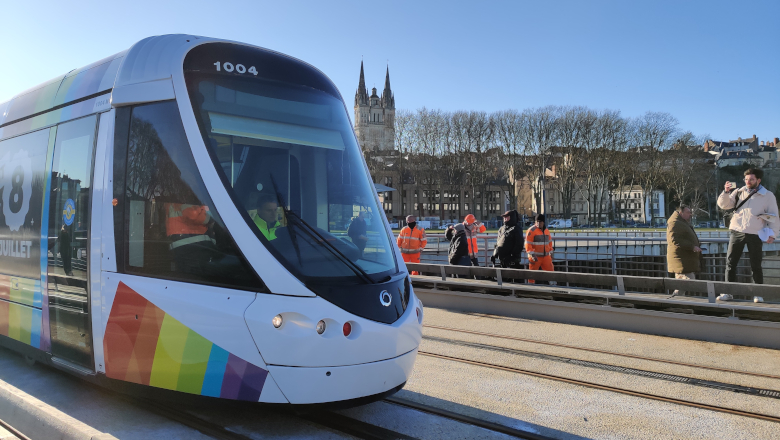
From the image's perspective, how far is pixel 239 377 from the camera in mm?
3957

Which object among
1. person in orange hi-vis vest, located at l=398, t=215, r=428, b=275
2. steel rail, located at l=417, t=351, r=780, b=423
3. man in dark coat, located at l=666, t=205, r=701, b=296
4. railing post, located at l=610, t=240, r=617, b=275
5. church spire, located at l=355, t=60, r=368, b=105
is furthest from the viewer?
church spire, located at l=355, t=60, r=368, b=105

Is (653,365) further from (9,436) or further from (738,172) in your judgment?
(738,172)

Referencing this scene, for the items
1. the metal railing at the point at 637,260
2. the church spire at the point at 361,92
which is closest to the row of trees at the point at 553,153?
the metal railing at the point at 637,260

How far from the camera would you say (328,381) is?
3.89m

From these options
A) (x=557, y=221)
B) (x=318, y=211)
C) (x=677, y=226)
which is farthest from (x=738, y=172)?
(x=318, y=211)

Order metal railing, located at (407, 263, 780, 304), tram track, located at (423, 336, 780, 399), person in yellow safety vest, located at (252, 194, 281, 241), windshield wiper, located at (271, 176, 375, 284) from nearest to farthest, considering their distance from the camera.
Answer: person in yellow safety vest, located at (252, 194, 281, 241), windshield wiper, located at (271, 176, 375, 284), tram track, located at (423, 336, 780, 399), metal railing, located at (407, 263, 780, 304)

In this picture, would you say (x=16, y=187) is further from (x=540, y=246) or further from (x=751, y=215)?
(x=751, y=215)

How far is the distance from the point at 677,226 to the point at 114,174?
25.1ft

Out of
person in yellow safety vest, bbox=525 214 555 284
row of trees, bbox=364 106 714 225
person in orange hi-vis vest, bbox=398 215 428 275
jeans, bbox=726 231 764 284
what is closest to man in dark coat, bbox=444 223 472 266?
person in orange hi-vis vest, bbox=398 215 428 275

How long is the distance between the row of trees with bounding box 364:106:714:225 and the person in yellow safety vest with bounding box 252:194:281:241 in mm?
59806

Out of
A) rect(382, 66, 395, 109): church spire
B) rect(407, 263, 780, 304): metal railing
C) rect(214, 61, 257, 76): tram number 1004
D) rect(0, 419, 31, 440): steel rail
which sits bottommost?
rect(0, 419, 31, 440): steel rail

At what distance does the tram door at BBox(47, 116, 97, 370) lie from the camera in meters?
4.87

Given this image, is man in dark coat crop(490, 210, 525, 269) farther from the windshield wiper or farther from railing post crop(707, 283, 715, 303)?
the windshield wiper

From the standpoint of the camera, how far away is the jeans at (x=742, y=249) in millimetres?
7859
